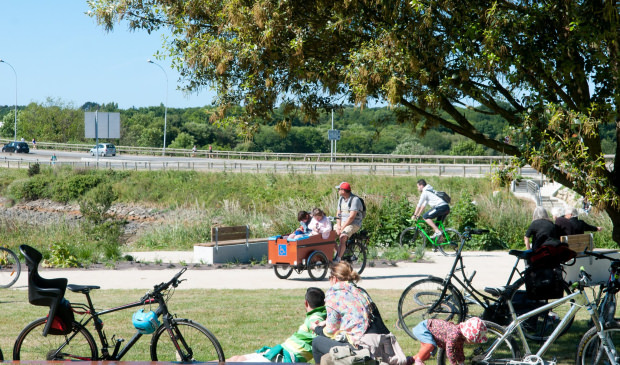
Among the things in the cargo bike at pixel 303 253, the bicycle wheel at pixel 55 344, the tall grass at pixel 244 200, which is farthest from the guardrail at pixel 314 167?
the bicycle wheel at pixel 55 344

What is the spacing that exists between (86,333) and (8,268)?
8.40 meters

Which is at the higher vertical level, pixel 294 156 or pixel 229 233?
pixel 294 156

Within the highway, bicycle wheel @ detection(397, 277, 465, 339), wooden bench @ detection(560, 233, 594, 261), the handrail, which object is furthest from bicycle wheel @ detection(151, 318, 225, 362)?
the highway

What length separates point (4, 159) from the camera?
56875 millimetres

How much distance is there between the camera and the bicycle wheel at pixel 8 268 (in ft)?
40.6

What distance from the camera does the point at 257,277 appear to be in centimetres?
1339

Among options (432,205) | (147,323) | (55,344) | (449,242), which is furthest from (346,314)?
(449,242)

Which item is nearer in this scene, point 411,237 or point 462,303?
point 462,303

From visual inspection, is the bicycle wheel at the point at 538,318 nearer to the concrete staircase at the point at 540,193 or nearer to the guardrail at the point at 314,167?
the concrete staircase at the point at 540,193

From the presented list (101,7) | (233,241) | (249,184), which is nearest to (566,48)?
(101,7)

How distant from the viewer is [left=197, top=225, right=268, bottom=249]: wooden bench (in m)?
15.9

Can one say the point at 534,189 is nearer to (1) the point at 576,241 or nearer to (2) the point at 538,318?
(1) the point at 576,241

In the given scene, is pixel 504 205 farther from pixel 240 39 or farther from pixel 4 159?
pixel 4 159

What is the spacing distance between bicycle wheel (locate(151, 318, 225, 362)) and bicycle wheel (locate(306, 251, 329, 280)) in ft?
21.5
